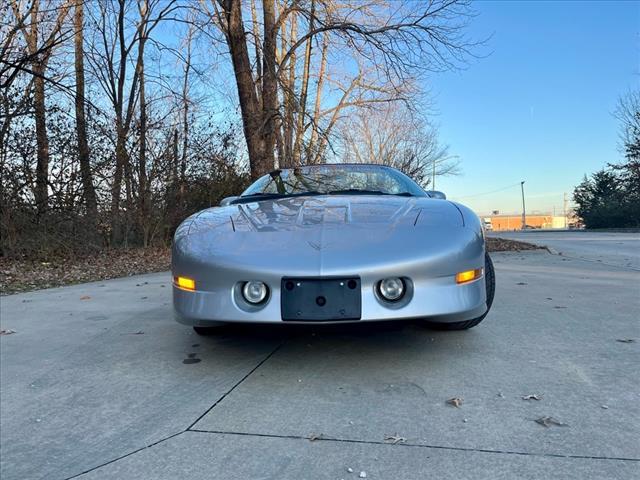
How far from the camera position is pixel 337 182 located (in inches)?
153

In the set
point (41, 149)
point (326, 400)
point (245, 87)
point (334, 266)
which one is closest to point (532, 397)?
point (326, 400)

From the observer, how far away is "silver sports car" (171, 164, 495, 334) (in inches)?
93.0

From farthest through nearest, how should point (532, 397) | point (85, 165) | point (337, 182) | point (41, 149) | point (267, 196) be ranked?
1. point (85, 165)
2. point (41, 149)
3. point (337, 182)
4. point (267, 196)
5. point (532, 397)

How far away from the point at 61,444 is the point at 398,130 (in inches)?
1089

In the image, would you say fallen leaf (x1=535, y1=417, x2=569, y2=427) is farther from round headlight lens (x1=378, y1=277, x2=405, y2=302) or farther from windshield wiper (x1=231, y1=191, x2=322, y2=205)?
windshield wiper (x1=231, y1=191, x2=322, y2=205)

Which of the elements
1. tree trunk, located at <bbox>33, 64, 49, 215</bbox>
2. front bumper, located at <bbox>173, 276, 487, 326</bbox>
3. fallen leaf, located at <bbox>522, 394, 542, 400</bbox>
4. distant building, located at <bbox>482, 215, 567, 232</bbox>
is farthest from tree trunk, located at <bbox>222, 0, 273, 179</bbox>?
distant building, located at <bbox>482, 215, 567, 232</bbox>

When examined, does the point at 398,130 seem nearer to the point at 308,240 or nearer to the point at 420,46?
the point at 420,46

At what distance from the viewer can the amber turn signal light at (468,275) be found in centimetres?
251

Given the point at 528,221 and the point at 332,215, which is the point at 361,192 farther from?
the point at 528,221

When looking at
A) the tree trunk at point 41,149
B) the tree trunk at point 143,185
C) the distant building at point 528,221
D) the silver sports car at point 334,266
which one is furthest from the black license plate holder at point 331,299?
the distant building at point 528,221

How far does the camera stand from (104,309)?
469 centimetres

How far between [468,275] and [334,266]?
29.2 inches

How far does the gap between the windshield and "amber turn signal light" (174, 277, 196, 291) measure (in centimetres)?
121

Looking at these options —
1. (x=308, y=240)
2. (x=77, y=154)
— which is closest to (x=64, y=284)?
(x=77, y=154)
